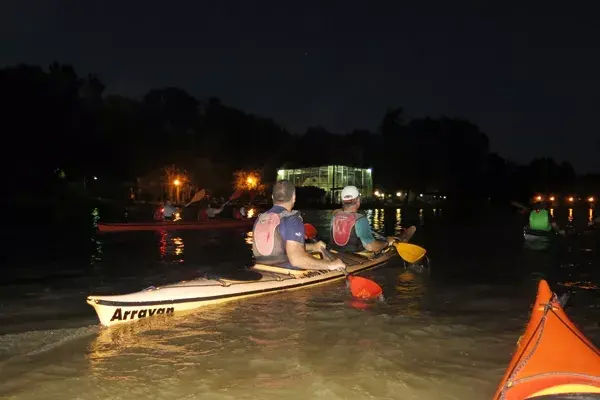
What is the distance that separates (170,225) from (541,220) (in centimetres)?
1443

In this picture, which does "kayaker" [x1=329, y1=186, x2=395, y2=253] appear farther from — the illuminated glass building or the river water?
the illuminated glass building

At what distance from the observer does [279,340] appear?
662cm

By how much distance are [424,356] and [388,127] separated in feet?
270

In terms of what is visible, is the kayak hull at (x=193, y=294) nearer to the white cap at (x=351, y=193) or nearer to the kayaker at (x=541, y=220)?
the white cap at (x=351, y=193)

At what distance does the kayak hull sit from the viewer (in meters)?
6.65

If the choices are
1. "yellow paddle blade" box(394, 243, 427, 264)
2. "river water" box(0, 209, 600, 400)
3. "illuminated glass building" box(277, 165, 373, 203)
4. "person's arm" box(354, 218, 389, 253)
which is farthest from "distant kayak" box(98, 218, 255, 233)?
"illuminated glass building" box(277, 165, 373, 203)

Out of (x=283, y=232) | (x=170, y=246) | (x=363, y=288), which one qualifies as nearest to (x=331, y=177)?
(x=170, y=246)

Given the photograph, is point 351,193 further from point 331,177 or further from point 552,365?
point 331,177

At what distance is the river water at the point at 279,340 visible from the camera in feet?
16.6

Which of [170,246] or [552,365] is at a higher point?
[552,365]

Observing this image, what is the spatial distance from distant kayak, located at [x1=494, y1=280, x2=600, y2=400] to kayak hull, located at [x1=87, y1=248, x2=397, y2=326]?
4.48m

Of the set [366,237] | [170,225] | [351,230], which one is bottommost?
[170,225]

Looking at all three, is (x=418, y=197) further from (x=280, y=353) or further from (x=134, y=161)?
(x=280, y=353)

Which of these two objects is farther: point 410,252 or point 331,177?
point 331,177
